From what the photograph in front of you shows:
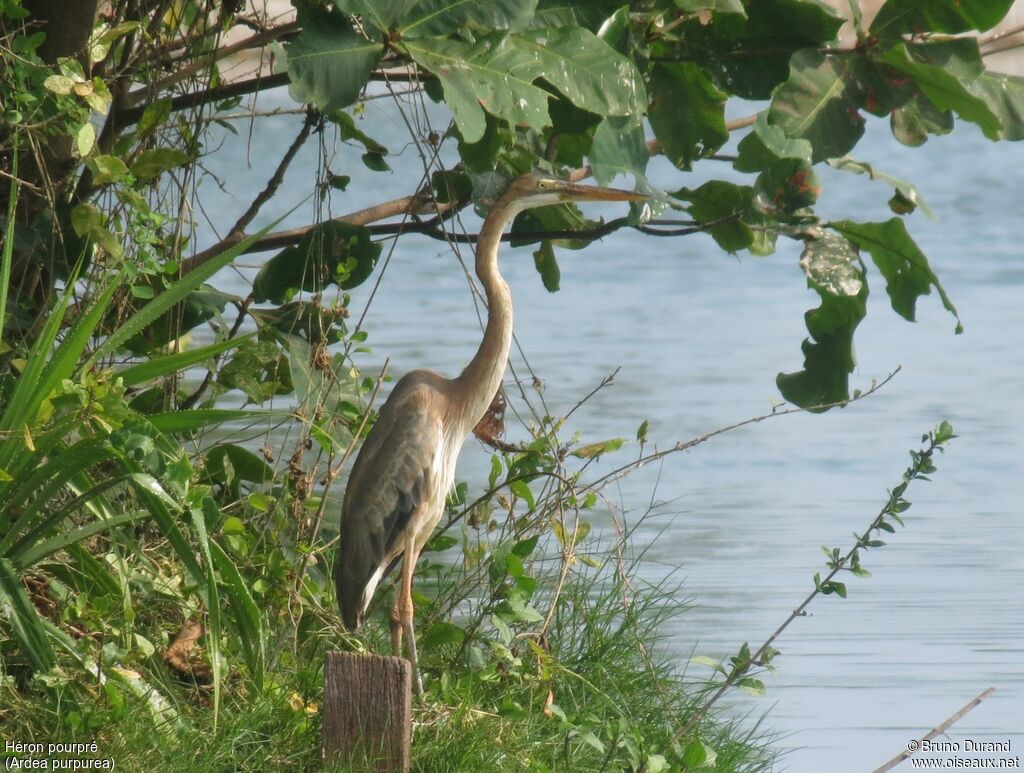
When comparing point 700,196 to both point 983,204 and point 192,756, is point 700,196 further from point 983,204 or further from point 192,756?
point 983,204

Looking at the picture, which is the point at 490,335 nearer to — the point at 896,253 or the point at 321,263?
the point at 321,263

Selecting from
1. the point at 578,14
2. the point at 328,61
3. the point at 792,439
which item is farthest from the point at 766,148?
the point at 792,439

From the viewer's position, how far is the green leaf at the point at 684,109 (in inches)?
140

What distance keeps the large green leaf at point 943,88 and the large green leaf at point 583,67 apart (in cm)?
62

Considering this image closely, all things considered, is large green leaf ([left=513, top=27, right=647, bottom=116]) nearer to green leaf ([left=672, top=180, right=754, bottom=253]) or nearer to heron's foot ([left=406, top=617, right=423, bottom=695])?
green leaf ([left=672, top=180, right=754, bottom=253])

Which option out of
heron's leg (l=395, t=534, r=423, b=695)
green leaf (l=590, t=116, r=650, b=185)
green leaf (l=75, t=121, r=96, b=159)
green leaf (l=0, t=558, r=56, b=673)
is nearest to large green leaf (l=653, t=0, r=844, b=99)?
green leaf (l=590, t=116, r=650, b=185)

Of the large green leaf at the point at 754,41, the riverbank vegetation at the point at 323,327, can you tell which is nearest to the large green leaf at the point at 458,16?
the riverbank vegetation at the point at 323,327

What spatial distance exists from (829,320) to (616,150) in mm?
1009

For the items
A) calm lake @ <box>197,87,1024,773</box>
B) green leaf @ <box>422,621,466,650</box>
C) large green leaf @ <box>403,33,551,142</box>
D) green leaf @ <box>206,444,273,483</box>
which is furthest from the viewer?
calm lake @ <box>197,87,1024,773</box>

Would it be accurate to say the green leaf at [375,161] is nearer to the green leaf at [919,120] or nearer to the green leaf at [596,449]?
the green leaf at [596,449]

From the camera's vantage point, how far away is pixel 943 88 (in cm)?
315

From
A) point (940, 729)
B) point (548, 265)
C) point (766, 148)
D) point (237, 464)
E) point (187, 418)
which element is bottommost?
point (940, 729)

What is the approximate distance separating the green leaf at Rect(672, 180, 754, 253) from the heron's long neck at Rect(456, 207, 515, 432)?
1.72ft

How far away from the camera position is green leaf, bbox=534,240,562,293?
15.0 feet
